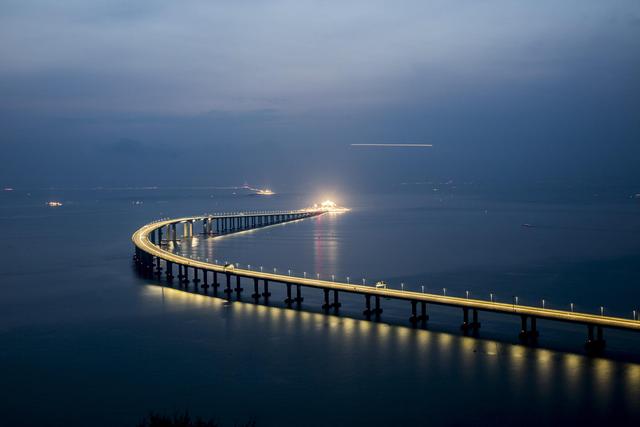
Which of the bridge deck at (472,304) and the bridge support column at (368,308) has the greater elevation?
the bridge deck at (472,304)

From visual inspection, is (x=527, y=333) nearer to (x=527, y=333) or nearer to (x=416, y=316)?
(x=527, y=333)

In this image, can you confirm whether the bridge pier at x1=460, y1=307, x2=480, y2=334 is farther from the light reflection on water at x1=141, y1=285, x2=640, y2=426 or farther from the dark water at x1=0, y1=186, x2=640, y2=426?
the light reflection on water at x1=141, y1=285, x2=640, y2=426

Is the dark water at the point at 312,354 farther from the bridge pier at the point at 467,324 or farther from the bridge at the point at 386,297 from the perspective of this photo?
the bridge at the point at 386,297

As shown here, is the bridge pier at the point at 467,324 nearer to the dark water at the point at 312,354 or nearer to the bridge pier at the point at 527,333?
the dark water at the point at 312,354

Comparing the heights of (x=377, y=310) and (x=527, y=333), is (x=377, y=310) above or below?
above

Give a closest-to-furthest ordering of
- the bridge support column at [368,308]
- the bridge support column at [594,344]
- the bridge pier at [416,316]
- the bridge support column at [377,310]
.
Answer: the bridge support column at [594,344], the bridge pier at [416,316], the bridge support column at [368,308], the bridge support column at [377,310]

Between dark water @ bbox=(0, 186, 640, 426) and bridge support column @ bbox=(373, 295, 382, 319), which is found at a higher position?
bridge support column @ bbox=(373, 295, 382, 319)

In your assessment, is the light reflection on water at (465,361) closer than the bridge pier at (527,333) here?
Yes

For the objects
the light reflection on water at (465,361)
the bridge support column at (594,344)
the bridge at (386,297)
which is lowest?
the light reflection on water at (465,361)

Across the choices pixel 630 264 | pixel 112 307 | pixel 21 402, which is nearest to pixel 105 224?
pixel 112 307

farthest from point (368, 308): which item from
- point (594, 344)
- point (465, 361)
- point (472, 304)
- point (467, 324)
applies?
point (594, 344)

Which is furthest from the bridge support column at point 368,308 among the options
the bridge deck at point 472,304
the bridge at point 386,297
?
the bridge deck at point 472,304

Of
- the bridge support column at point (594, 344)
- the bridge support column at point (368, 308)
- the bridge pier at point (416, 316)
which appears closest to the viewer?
the bridge support column at point (594, 344)

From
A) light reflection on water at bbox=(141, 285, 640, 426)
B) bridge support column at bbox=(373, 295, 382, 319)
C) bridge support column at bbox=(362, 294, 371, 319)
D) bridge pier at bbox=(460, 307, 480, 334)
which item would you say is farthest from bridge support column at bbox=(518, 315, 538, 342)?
bridge support column at bbox=(362, 294, 371, 319)
